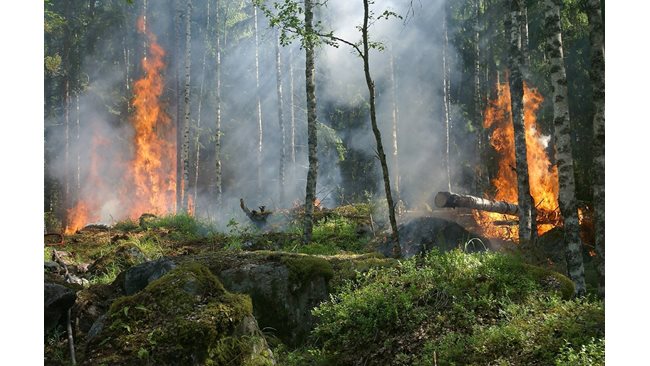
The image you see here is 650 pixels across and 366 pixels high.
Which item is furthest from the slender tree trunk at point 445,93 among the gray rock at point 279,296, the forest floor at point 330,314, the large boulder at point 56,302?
the large boulder at point 56,302

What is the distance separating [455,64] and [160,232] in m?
21.0

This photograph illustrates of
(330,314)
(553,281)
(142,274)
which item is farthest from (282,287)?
(553,281)

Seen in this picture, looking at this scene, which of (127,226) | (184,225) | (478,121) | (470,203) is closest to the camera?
(470,203)

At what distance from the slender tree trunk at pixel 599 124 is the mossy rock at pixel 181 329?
6.16 metres

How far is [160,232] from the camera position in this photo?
1745 cm

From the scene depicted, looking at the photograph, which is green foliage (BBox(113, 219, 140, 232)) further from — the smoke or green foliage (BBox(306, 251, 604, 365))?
green foliage (BBox(306, 251, 604, 365))

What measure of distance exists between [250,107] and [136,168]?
1172cm

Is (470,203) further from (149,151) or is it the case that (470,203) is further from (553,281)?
(149,151)

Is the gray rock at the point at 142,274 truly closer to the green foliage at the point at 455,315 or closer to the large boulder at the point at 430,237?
the green foliage at the point at 455,315

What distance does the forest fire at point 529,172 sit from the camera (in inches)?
622

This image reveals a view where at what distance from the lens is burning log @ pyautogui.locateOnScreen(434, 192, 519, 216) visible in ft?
51.0

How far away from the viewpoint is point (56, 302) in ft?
24.0
